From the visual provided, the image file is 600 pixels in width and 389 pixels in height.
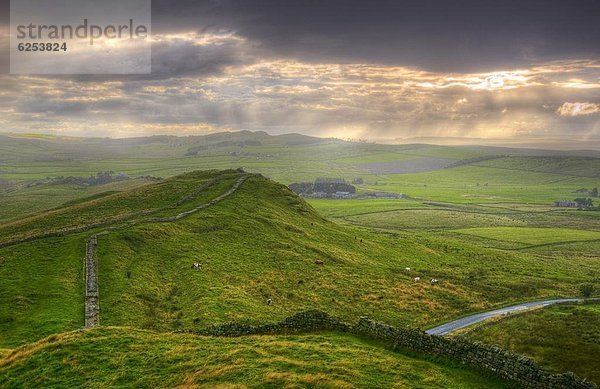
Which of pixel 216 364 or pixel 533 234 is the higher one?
pixel 216 364

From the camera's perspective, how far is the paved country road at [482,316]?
55.7 meters

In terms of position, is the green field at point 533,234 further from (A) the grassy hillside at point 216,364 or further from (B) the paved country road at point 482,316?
(A) the grassy hillside at point 216,364

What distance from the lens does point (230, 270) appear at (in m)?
66.5

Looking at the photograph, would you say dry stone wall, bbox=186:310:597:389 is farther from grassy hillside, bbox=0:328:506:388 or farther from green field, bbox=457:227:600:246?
green field, bbox=457:227:600:246

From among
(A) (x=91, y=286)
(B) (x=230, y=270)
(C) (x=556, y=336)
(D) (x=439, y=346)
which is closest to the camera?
(D) (x=439, y=346)

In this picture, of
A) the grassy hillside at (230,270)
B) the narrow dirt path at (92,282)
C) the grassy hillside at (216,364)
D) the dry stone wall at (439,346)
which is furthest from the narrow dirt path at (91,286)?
the dry stone wall at (439,346)

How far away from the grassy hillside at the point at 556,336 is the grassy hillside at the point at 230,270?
9.30 meters

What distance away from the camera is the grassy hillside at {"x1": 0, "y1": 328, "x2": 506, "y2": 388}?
25.2 metres

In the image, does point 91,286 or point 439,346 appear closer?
point 439,346

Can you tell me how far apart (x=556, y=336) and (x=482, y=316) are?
1547 centimetres

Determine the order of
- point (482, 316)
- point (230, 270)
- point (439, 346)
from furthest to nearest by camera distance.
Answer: point (230, 270)
point (482, 316)
point (439, 346)

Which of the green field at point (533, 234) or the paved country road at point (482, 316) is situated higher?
the paved country road at point (482, 316)

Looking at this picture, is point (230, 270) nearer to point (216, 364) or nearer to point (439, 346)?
point (216, 364)

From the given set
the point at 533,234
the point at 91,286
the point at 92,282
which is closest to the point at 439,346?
the point at 91,286
